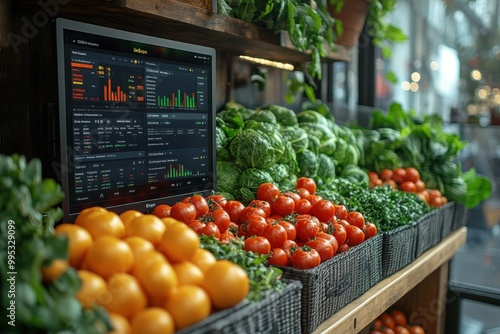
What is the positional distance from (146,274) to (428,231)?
1685 millimetres

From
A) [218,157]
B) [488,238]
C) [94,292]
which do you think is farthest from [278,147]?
[488,238]

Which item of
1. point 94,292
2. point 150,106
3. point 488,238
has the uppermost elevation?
point 150,106

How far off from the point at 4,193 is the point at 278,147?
1.37 metres

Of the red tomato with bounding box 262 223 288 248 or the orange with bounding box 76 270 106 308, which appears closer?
the orange with bounding box 76 270 106 308

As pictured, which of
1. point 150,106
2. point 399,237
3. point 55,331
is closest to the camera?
point 55,331

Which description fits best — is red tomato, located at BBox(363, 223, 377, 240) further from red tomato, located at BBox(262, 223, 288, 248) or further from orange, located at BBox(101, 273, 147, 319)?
orange, located at BBox(101, 273, 147, 319)

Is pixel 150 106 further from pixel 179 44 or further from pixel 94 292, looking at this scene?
pixel 94 292

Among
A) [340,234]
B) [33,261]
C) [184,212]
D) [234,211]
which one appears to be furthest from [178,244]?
[340,234]

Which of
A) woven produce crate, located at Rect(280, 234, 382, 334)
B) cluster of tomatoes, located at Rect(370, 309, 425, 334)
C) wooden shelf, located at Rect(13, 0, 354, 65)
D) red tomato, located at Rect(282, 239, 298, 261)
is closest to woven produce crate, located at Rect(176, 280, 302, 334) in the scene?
woven produce crate, located at Rect(280, 234, 382, 334)

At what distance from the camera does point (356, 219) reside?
5.88 feet

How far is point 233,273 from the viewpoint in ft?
3.43

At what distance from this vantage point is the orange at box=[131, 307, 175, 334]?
0.91 m

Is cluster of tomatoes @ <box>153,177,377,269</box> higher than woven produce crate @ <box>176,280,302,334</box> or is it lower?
higher

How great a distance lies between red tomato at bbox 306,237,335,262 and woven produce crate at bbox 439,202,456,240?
1.18 m
